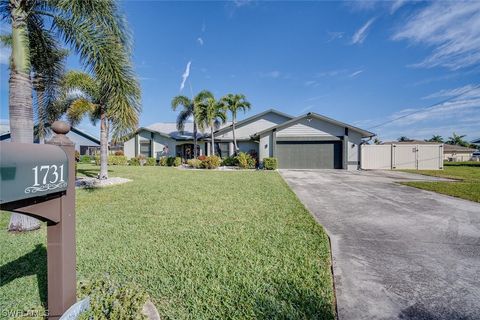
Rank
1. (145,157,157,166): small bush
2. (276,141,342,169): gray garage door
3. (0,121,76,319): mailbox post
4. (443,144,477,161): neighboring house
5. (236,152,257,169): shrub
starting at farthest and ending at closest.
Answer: (443,144,477,161): neighboring house < (145,157,157,166): small bush < (236,152,257,169): shrub < (276,141,342,169): gray garage door < (0,121,76,319): mailbox post

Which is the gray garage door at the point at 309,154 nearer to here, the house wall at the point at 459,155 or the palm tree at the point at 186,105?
the palm tree at the point at 186,105

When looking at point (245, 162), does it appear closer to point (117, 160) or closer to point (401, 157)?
point (401, 157)

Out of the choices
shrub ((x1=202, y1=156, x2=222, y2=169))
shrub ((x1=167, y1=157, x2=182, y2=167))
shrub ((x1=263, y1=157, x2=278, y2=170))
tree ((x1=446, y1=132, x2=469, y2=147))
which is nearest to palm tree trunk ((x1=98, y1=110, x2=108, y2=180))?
shrub ((x1=202, y1=156, x2=222, y2=169))

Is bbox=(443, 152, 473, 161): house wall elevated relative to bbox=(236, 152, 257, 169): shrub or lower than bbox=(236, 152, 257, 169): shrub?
elevated

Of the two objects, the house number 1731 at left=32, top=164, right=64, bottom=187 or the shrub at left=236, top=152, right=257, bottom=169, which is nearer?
the house number 1731 at left=32, top=164, right=64, bottom=187

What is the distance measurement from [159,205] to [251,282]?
4.65m

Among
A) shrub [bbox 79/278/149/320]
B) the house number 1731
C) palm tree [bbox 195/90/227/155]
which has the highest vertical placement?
palm tree [bbox 195/90/227/155]

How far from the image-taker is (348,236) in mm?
4625

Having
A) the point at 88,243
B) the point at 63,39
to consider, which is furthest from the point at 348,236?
the point at 63,39

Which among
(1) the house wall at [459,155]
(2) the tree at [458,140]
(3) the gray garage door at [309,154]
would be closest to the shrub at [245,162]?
(3) the gray garage door at [309,154]

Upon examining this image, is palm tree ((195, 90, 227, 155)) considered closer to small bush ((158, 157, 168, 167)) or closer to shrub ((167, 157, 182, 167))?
shrub ((167, 157, 182, 167))

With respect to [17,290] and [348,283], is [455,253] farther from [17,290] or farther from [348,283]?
[17,290]

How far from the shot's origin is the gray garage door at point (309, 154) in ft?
67.0

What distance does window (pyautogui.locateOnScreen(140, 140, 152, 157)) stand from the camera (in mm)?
26873
